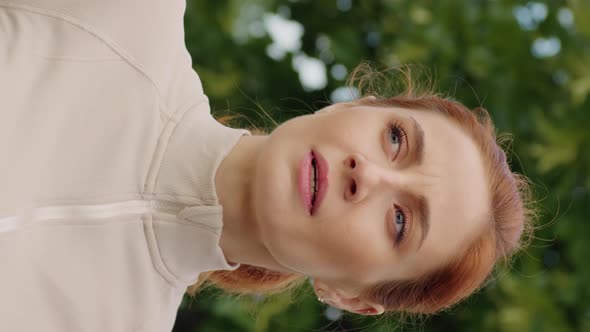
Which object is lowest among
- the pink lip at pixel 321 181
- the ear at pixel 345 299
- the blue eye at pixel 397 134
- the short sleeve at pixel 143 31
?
the ear at pixel 345 299

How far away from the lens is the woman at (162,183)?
127 centimetres

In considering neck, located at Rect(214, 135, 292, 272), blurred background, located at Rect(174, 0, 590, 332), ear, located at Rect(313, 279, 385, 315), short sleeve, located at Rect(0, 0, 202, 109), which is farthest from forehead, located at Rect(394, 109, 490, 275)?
blurred background, located at Rect(174, 0, 590, 332)

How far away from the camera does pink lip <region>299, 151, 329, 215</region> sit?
4.32 ft

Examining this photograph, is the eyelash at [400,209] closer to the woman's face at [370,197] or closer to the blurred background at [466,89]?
the woman's face at [370,197]

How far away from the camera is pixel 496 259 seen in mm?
1636

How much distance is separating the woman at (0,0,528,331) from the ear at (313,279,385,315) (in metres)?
0.04

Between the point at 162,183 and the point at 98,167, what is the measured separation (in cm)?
11

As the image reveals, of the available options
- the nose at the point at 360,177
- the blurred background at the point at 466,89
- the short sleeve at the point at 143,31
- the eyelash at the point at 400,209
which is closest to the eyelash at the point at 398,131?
the eyelash at the point at 400,209

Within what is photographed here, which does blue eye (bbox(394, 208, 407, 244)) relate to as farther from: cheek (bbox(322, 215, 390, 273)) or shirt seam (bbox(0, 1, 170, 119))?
shirt seam (bbox(0, 1, 170, 119))

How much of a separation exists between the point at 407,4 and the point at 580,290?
92cm

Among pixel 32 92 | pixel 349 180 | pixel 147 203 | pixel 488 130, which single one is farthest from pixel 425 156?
pixel 32 92

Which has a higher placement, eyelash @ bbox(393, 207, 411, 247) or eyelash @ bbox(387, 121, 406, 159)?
eyelash @ bbox(387, 121, 406, 159)

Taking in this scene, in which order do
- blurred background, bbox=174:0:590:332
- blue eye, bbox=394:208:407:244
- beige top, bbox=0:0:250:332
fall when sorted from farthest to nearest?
blurred background, bbox=174:0:590:332 → blue eye, bbox=394:208:407:244 → beige top, bbox=0:0:250:332

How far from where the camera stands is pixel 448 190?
1.40 meters
